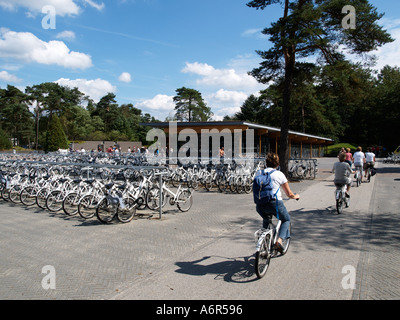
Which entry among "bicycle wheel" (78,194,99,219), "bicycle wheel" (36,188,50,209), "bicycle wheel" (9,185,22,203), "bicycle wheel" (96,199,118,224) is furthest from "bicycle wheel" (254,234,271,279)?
"bicycle wheel" (9,185,22,203)

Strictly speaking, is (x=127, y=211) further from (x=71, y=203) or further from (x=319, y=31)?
(x=319, y=31)

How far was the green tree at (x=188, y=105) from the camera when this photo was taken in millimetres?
72250

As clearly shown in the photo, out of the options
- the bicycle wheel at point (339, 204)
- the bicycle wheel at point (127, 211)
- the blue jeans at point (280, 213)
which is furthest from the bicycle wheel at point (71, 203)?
the bicycle wheel at point (339, 204)

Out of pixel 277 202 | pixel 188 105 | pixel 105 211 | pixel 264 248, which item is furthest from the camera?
pixel 188 105

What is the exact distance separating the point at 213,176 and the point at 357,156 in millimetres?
6301

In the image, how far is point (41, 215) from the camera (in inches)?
303

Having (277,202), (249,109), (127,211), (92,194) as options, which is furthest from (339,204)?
(249,109)

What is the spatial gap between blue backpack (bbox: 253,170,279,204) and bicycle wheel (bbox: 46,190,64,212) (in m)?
5.69

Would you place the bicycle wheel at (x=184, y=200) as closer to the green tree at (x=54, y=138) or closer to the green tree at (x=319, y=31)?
the green tree at (x=319, y=31)

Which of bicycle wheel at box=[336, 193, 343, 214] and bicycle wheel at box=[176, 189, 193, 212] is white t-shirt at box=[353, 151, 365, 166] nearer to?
bicycle wheel at box=[336, 193, 343, 214]

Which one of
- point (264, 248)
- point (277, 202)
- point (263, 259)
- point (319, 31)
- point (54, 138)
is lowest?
point (263, 259)

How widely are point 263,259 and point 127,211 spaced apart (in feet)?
12.3

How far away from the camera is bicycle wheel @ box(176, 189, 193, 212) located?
816cm

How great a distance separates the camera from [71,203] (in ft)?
25.0
